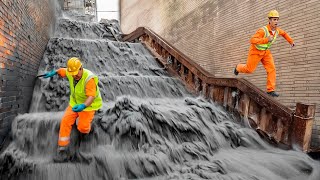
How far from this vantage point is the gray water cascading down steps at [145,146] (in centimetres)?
328

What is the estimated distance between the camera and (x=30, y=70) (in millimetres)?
4785

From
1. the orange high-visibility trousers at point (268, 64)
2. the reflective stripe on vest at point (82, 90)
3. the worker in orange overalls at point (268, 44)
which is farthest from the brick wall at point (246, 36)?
the reflective stripe on vest at point (82, 90)

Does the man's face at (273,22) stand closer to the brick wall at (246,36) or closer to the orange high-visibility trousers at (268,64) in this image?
the orange high-visibility trousers at (268,64)

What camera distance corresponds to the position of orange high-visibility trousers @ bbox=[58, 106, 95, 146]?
3.45 m

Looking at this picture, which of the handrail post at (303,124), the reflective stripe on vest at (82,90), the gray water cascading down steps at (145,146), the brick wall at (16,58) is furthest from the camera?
the handrail post at (303,124)

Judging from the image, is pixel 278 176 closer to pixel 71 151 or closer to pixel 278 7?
pixel 71 151

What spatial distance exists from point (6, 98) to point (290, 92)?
4927mm

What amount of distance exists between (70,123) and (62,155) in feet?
1.48

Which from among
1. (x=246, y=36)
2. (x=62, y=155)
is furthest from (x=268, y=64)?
(x=62, y=155)

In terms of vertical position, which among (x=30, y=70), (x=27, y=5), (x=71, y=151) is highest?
(x=27, y=5)

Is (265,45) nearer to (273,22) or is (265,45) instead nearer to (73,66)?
(273,22)

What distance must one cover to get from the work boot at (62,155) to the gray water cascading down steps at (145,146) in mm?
90

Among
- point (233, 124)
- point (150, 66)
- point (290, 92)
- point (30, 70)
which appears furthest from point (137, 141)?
point (150, 66)

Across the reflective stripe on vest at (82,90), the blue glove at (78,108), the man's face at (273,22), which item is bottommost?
the blue glove at (78,108)
